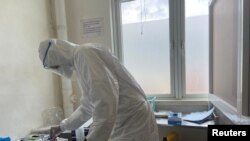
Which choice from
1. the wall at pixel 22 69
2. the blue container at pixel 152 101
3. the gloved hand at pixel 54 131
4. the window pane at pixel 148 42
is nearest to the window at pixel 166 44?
the window pane at pixel 148 42

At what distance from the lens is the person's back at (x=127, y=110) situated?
1090mm

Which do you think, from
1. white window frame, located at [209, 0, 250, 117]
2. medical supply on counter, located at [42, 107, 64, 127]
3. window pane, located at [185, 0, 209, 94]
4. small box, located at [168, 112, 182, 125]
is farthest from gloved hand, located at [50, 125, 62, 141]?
window pane, located at [185, 0, 209, 94]

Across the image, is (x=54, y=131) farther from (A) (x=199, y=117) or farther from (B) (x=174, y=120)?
(A) (x=199, y=117)

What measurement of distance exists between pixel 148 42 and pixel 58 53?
1178mm

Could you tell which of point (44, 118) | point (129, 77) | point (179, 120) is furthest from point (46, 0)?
point (179, 120)

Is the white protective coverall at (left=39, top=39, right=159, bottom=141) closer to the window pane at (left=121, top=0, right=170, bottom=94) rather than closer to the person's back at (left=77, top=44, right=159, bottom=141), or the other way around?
the person's back at (left=77, top=44, right=159, bottom=141)

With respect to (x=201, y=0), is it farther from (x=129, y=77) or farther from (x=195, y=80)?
(x=129, y=77)

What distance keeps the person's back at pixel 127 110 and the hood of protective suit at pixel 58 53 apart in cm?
17

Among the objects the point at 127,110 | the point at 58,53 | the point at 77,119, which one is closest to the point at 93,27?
the point at 58,53

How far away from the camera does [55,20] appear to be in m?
2.07

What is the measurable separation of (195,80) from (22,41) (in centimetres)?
176

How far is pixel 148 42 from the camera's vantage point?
2.11 m

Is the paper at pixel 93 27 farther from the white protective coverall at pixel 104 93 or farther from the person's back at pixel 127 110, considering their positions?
the person's back at pixel 127 110

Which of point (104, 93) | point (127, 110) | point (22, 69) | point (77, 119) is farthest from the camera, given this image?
point (22, 69)
